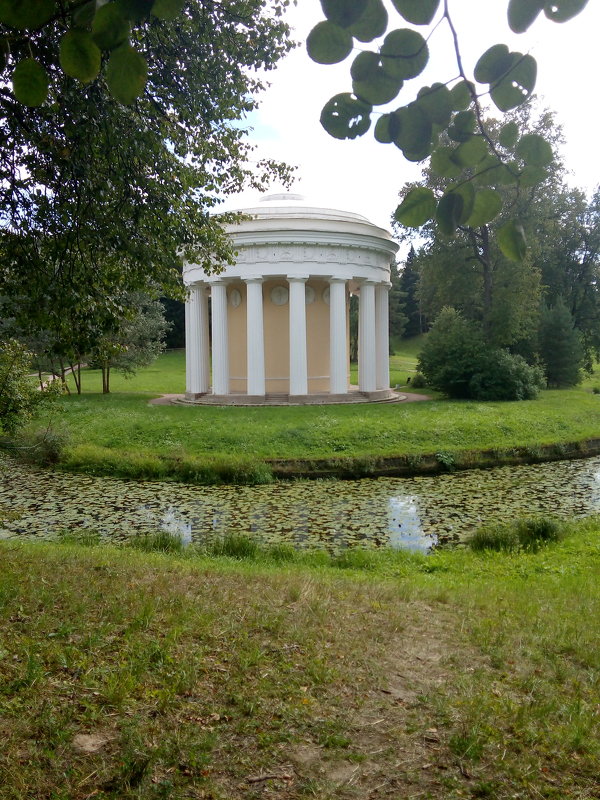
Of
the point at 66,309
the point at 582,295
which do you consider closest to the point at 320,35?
the point at 66,309

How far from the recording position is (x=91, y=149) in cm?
557

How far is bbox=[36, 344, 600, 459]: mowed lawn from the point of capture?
45.5 ft

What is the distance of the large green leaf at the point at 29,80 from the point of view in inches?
48.9

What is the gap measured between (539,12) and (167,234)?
6.09 meters

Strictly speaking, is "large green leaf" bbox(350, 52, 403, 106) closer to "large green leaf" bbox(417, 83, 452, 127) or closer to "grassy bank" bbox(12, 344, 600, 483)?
"large green leaf" bbox(417, 83, 452, 127)

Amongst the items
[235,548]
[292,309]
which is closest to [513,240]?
[235,548]

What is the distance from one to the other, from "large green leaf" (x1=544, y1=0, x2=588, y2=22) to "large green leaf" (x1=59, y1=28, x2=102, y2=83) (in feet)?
3.05

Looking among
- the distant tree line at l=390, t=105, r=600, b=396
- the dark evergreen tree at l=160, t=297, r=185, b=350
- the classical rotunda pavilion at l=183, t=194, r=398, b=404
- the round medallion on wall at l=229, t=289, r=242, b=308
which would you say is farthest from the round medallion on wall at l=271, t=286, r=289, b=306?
the dark evergreen tree at l=160, t=297, r=185, b=350

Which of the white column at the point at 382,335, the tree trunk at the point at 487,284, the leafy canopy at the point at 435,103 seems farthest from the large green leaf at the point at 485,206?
the tree trunk at the point at 487,284

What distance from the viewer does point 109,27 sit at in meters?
1.11

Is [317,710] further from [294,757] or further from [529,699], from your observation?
[529,699]

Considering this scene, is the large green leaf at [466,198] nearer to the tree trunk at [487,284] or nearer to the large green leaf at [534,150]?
the large green leaf at [534,150]

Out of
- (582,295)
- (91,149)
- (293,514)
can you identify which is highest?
(582,295)

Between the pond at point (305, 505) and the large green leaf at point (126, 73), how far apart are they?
752 cm
